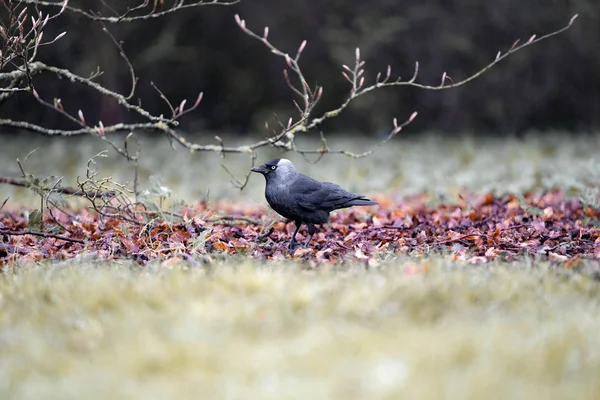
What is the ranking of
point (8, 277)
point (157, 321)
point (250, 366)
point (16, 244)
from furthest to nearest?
point (16, 244) < point (8, 277) < point (157, 321) < point (250, 366)

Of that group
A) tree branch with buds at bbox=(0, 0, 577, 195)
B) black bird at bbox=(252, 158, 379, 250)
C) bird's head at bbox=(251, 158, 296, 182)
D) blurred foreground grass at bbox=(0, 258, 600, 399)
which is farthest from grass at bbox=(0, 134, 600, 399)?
tree branch with buds at bbox=(0, 0, 577, 195)

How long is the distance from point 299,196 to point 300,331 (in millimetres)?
2693

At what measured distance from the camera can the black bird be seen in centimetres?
637

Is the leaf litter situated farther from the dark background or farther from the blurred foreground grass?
the dark background

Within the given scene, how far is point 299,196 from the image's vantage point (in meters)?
6.37

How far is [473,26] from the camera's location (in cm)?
2014

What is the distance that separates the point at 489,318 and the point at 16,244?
4.38 m

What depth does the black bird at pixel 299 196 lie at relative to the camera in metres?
6.37

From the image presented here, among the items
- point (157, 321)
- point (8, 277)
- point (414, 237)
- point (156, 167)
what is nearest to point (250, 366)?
point (157, 321)

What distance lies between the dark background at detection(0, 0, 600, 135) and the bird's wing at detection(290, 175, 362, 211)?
42.2ft

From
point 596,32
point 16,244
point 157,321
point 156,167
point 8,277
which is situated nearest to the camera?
point 157,321

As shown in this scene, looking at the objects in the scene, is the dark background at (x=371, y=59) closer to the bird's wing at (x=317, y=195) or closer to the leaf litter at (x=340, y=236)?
the leaf litter at (x=340, y=236)

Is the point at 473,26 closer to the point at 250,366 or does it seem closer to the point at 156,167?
the point at 156,167

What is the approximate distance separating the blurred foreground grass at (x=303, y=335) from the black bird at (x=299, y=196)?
158 cm
